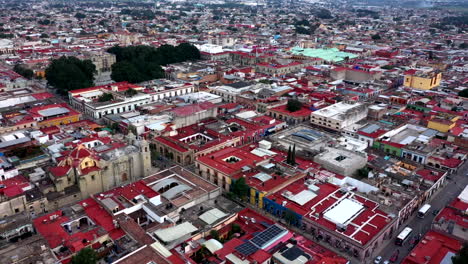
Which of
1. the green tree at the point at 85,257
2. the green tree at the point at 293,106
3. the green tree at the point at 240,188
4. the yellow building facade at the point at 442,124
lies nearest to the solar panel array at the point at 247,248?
the green tree at the point at 240,188

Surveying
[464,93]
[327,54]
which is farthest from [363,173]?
[327,54]

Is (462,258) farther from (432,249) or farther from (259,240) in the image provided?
(259,240)

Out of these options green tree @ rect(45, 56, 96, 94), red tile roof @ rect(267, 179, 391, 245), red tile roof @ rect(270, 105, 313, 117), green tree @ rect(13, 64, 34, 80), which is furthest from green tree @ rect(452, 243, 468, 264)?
green tree @ rect(13, 64, 34, 80)

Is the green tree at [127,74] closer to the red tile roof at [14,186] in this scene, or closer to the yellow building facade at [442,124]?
the red tile roof at [14,186]

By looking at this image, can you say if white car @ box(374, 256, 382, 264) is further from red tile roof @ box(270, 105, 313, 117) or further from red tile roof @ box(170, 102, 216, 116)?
red tile roof @ box(170, 102, 216, 116)

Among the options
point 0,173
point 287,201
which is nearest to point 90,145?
point 0,173

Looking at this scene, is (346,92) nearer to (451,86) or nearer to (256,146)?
(451,86)

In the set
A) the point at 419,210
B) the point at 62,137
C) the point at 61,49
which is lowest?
the point at 419,210
